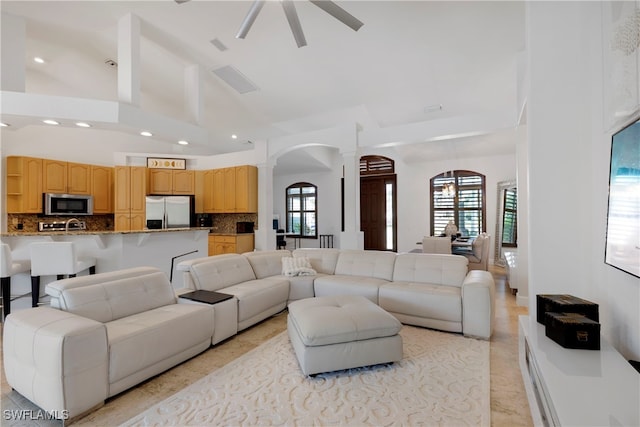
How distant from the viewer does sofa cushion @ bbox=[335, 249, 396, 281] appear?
3848 mm

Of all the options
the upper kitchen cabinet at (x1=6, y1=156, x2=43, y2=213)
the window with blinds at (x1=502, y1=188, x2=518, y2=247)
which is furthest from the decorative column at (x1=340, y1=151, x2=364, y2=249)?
the upper kitchen cabinet at (x1=6, y1=156, x2=43, y2=213)

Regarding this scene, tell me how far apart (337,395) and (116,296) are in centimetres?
190

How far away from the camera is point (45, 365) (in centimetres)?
169

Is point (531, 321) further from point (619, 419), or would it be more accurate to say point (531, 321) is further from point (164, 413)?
point (164, 413)

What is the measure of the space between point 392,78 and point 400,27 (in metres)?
0.98

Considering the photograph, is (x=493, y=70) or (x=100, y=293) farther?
(x=493, y=70)

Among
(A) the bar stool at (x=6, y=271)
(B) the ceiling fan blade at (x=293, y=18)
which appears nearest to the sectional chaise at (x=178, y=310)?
(A) the bar stool at (x=6, y=271)

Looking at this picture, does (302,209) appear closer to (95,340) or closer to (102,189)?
(102,189)

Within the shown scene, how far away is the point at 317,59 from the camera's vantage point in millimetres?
4008

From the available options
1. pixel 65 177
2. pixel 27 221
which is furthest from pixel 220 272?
pixel 27 221

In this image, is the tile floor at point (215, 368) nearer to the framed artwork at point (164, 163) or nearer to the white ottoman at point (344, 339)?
the white ottoman at point (344, 339)

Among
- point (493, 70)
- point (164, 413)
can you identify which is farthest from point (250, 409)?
point (493, 70)

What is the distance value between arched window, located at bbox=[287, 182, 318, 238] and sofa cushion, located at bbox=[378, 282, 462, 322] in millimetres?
6090

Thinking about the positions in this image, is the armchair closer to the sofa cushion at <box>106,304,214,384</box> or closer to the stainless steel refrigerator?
the sofa cushion at <box>106,304,214,384</box>
